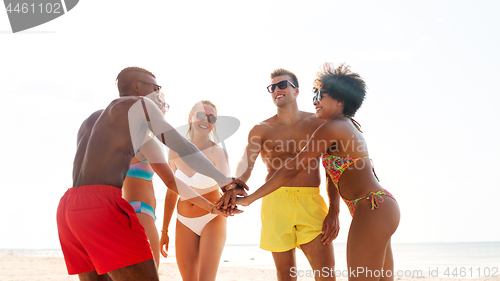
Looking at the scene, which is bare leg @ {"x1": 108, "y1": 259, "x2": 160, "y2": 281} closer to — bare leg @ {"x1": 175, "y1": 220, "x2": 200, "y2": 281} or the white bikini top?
bare leg @ {"x1": 175, "y1": 220, "x2": 200, "y2": 281}

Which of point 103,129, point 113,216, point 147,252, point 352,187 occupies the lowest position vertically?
point 147,252

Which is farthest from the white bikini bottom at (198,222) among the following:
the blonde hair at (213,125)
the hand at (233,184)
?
the blonde hair at (213,125)

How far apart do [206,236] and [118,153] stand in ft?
6.51

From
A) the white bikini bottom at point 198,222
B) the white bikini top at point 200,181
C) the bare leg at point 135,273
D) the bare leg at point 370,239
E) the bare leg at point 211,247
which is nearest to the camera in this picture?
the bare leg at point 135,273

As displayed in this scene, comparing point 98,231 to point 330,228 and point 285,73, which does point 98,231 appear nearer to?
point 330,228

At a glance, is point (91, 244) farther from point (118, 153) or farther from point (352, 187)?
point (352, 187)

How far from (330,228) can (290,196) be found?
1.92ft

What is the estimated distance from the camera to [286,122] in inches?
177

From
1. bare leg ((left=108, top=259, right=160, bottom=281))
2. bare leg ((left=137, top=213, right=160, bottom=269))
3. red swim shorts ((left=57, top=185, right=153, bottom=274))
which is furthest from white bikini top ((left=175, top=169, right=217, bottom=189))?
bare leg ((left=108, top=259, right=160, bottom=281))

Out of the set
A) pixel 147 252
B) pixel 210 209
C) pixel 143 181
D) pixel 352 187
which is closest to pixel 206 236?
pixel 210 209

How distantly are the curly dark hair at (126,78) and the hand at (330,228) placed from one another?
257 cm

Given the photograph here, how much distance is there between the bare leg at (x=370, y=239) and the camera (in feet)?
9.09

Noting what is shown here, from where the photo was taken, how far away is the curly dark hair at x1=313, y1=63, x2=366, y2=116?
3400 mm

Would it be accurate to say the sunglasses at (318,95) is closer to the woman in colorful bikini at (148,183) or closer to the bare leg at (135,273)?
the woman in colorful bikini at (148,183)
